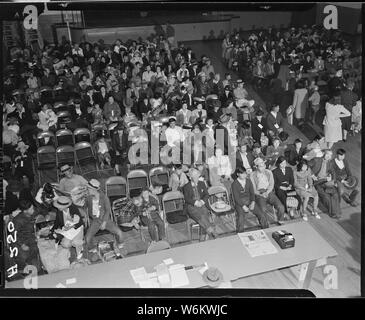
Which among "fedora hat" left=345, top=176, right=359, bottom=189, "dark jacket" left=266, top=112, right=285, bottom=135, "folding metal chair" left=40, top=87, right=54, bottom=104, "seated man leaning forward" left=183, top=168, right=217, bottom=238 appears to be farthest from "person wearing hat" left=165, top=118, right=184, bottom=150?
"fedora hat" left=345, top=176, right=359, bottom=189

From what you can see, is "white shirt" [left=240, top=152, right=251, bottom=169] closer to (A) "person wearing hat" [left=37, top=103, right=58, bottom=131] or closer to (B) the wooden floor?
(B) the wooden floor

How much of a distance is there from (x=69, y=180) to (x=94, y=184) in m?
0.33

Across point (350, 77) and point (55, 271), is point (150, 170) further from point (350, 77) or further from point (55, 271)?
point (350, 77)

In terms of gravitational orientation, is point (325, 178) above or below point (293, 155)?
below

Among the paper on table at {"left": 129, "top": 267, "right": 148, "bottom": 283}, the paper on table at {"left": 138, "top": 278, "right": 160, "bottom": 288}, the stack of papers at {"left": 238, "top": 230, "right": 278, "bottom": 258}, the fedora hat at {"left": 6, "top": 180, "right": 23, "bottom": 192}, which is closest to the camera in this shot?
the paper on table at {"left": 129, "top": 267, "right": 148, "bottom": 283}

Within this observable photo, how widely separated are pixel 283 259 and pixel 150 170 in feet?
6.70

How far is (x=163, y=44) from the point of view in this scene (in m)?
6.25

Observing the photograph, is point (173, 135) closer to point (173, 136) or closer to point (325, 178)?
point (173, 136)

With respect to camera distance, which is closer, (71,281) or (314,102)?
(71,281)

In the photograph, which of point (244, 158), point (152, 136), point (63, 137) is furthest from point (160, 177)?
point (63, 137)

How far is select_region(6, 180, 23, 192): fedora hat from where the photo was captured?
227 inches

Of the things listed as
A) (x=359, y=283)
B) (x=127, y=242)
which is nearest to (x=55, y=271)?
(x=127, y=242)

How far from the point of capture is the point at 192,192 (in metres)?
6.02

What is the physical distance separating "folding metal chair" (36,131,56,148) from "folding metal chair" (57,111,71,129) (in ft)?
0.55
